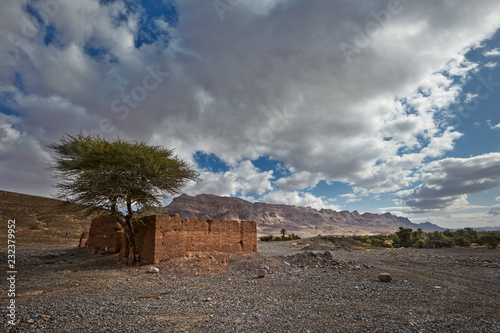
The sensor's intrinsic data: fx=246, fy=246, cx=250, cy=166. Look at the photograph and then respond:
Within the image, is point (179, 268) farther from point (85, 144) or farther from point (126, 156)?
point (85, 144)

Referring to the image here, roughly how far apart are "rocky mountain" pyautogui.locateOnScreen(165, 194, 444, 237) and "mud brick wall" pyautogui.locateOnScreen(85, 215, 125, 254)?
279 feet

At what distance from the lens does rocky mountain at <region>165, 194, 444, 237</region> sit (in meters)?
113

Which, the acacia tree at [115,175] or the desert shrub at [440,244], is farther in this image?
the desert shrub at [440,244]

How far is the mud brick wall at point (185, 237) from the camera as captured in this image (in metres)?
13.5

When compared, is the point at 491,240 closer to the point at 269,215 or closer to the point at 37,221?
the point at 37,221

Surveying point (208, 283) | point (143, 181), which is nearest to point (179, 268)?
point (208, 283)

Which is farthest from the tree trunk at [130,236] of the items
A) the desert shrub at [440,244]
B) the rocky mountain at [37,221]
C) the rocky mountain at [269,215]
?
the rocky mountain at [269,215]

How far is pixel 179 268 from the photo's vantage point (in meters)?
12.1

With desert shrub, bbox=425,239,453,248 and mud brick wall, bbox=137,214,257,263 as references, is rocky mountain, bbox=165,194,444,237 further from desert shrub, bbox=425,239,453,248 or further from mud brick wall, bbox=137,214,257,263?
mud brick wall, bbox=137,214,257,263

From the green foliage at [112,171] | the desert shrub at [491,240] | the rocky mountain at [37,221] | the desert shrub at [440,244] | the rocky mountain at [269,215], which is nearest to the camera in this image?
the green foliage at [112,171]

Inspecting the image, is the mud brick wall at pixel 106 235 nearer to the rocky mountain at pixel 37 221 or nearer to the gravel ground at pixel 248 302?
the gravel ground at pixel 248 302

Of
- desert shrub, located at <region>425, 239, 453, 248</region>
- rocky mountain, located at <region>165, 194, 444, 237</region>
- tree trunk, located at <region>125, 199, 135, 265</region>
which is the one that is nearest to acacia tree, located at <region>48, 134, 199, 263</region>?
tree trunk, located at <region>125, 199, 135, 265</region>

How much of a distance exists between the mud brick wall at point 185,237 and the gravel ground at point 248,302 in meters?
1.47

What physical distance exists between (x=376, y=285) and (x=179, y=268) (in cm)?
878
